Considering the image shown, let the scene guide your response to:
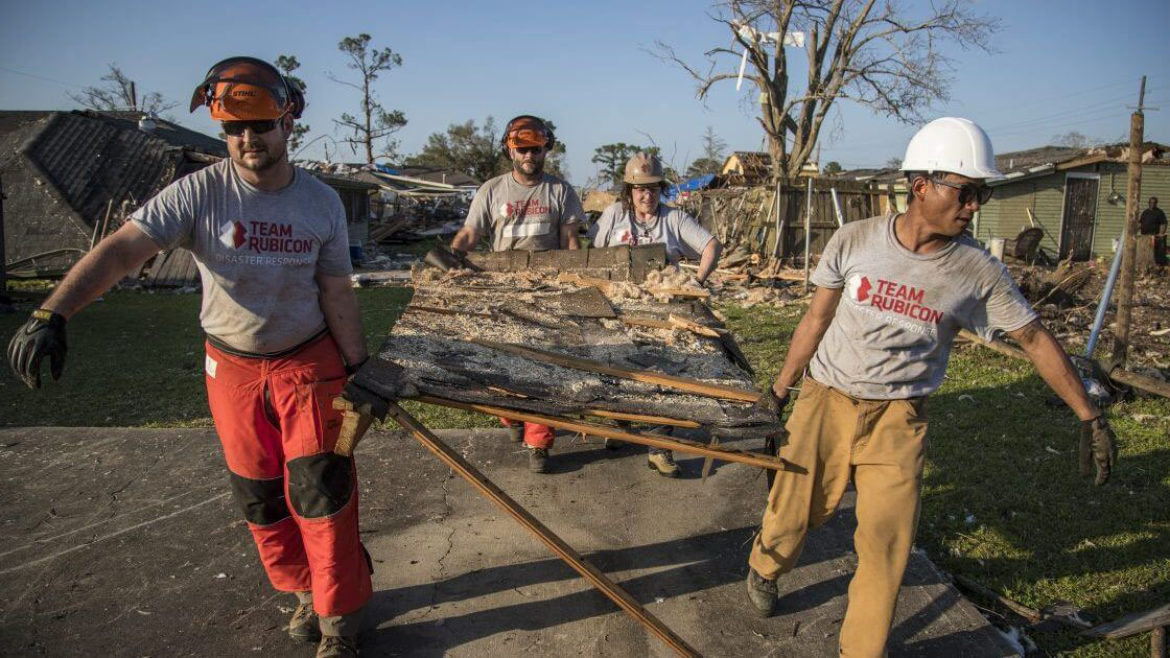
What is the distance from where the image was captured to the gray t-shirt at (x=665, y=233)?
4699mm

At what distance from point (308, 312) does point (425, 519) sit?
1484mm

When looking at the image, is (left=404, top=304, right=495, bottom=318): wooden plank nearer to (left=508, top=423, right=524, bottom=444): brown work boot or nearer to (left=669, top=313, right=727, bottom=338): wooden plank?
(left=669, top=313, right=727, bottom=338): wooden plank

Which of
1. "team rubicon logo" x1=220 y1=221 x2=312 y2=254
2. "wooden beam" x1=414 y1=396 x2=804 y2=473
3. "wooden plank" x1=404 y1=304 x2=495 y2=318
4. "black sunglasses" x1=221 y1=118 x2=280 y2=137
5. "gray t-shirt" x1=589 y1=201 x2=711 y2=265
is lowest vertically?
"wooden beam" x1=414 y1=396 x2=804 y2=473

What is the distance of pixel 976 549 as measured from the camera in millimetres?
3543

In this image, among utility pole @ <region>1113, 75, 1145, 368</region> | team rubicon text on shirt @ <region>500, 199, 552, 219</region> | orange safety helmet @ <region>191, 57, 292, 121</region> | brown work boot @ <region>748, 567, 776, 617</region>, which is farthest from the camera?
utility pole @ <region>1113, 75, 1145, 368</region>

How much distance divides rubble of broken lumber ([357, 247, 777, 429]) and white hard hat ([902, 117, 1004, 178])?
1010 millimetres

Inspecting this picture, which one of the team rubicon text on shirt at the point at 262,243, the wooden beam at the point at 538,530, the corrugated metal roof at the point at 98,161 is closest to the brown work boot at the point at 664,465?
the wooden beam at the point at 538,530

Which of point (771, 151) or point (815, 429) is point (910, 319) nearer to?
point (815, 429)

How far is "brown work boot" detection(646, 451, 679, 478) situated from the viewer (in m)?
4.26

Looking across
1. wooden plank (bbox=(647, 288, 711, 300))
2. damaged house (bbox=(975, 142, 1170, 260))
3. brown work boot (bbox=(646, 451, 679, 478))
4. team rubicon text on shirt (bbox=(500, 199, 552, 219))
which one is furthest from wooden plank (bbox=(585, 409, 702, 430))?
damaged house (bbox=(975, 142, 1170, 260))

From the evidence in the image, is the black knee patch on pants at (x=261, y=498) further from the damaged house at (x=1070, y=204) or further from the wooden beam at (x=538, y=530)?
the damaged house at (x=1070, y=204)

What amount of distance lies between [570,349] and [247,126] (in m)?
1.41

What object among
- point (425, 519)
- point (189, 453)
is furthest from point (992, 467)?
point (189, 453)

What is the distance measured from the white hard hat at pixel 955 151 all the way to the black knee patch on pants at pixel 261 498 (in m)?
2.56
